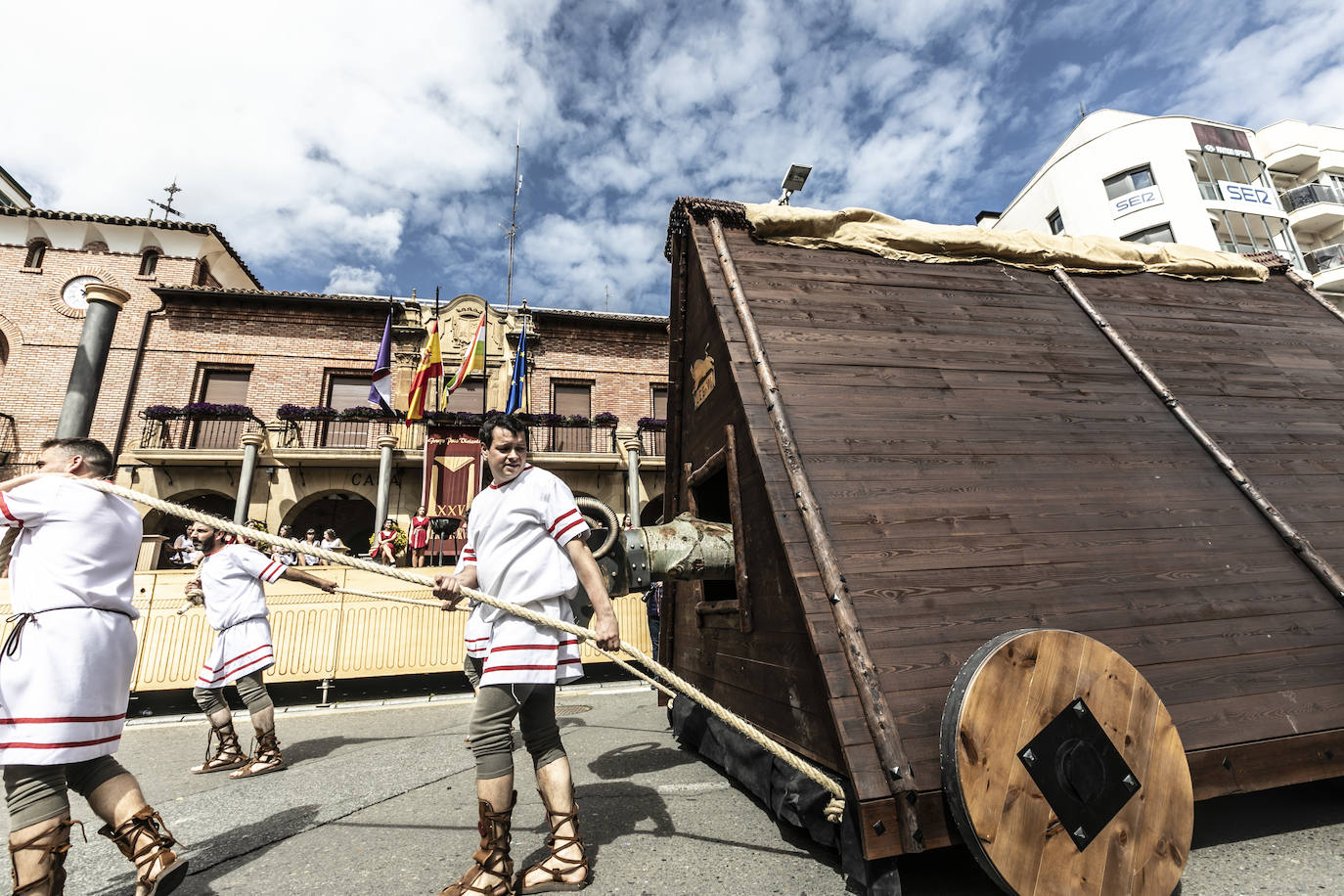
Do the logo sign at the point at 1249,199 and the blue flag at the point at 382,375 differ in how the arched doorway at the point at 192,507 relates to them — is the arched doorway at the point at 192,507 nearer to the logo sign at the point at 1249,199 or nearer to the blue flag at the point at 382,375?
the blue flag at the point at 382,375

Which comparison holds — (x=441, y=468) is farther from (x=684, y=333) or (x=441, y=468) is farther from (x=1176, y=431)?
(x=1176, y=431)

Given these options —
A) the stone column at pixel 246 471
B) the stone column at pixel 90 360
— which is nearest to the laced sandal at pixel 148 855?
the stone column at pixel 90 360

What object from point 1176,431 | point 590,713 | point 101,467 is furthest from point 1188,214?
point 101,467

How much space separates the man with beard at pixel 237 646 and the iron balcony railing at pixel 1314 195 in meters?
41.6

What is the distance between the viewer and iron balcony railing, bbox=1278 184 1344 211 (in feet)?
91.7

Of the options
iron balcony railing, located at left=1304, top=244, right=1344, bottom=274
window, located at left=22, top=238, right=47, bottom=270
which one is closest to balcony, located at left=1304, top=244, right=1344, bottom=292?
iron balcony railing, located at left=1304, top=244, right=1344, bottom=274

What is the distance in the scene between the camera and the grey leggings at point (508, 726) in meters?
2.36

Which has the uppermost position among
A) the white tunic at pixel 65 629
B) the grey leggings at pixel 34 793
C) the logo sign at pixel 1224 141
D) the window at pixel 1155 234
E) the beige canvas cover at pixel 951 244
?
the logo sign at pixel 1224 141

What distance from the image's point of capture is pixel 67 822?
6.97 ft

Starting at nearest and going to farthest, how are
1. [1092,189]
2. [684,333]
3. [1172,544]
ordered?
[1172,544], [684,333], [1092,189]

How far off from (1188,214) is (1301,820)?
31187 millimetres

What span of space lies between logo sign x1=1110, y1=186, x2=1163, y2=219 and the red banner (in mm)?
28892

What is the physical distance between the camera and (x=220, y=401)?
17.0 meters

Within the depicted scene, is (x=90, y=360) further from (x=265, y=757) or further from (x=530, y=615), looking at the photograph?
(x=530, y=615)
